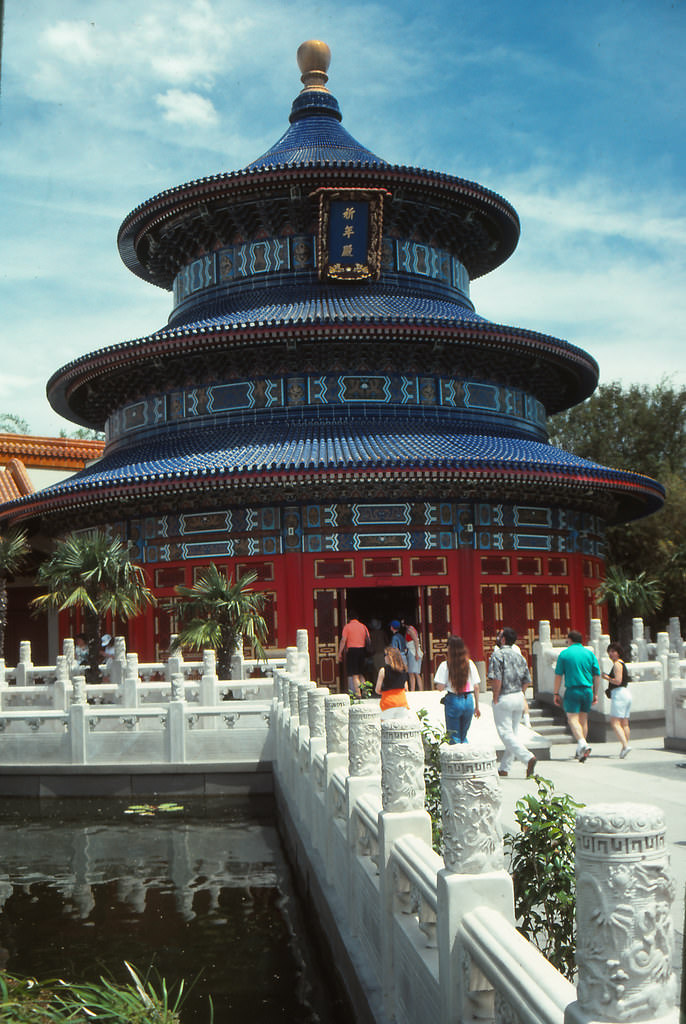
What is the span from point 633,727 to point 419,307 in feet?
45.4

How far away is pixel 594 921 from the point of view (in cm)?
315

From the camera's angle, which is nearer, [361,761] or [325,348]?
[361,761]

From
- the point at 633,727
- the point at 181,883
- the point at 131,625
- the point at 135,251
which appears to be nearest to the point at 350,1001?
the point at 181,883

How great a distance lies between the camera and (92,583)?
21.4 metres

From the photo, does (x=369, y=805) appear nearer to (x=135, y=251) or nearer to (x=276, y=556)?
(x=276, y=556)

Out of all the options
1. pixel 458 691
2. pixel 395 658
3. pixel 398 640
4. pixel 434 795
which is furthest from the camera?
pixel 398 640

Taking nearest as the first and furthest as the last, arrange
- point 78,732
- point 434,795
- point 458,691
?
point 434,795 < point 458,691 < point 78,732

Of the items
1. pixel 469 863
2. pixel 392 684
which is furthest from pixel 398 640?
pixel 469 863

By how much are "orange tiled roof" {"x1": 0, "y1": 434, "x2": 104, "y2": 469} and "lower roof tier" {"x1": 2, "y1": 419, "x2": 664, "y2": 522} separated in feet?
41.6

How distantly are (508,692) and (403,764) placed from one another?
8.47 meters

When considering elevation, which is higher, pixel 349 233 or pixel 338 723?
pixel 349 233

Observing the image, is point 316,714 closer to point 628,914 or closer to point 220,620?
point 628,914

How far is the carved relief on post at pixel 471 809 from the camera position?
476 cm

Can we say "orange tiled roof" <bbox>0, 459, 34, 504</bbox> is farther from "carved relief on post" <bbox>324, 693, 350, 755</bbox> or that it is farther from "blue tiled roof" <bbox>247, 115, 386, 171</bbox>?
"carved relief on post" <bbox>324, 693, 350, 755</bbox>
